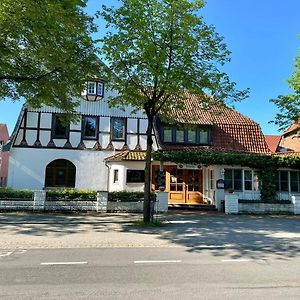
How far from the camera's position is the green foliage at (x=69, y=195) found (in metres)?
19.2

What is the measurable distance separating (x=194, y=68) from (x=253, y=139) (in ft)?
50.0

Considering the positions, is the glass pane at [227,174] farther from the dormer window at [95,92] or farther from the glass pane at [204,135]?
the dormer window at [95,92]

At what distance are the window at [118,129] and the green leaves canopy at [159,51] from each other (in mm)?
11464

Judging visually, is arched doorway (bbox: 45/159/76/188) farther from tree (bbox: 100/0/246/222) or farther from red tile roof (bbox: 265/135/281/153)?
red tile roof (bbox: 265/135/281/153)

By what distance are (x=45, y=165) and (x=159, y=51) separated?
577 inches

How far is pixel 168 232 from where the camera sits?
1317cm

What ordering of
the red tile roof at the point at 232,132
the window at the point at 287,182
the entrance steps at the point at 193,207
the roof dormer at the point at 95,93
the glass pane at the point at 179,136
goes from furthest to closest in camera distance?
1. the red tile roof at the point at 232,132
2. the glass pane at the point at 179,136
3. the roof dormer at the point at 95,93
4. the window at the point at 287,182
5. the entrance steps at the point at 193,207

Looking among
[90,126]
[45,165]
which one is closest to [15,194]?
[45,165]

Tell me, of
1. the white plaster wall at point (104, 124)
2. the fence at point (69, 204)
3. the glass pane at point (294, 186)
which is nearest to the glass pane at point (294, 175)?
the glass pane at point (294, 186)

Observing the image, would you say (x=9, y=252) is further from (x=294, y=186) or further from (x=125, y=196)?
(x=294, y=186)

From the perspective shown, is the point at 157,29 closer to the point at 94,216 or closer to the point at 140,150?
the point at 94,216

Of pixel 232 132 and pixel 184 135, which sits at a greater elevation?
pixel 232 132

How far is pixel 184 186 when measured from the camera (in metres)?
25.6

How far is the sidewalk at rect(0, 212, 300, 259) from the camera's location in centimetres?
1045
